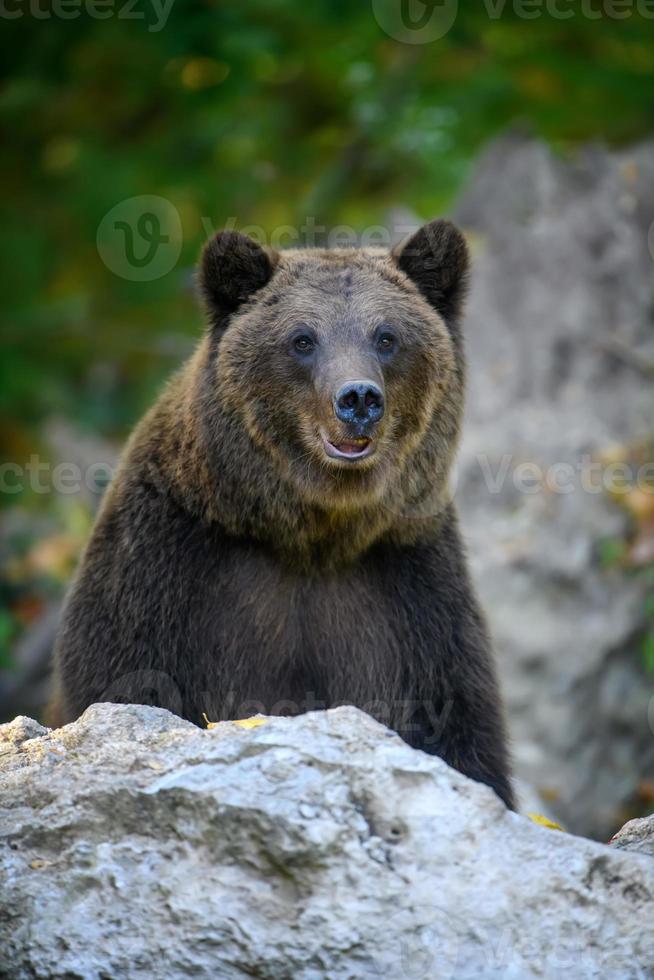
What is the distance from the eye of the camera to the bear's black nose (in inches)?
196

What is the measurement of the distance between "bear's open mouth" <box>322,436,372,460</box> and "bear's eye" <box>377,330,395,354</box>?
426 mm

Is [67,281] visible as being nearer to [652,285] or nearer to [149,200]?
[149,200]

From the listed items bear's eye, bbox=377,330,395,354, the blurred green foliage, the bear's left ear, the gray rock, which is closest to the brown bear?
bear's eye, bbox=377,330,395,354

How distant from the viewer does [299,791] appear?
345cm

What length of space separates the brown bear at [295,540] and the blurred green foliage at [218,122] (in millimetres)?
4426

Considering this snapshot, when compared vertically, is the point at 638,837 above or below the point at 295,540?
below

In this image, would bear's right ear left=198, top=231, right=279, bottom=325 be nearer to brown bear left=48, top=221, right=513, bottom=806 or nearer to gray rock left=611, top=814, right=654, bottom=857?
brown bear left=48, top=221, right=513, bottom=806

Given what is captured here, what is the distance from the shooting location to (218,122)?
10992 millimetres

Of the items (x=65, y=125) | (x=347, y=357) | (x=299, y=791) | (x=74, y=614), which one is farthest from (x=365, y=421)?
(x=65, y=125)

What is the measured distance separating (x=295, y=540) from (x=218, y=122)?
647 cm

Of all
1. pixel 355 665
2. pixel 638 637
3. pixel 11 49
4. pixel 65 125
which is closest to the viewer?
pixel 355 665

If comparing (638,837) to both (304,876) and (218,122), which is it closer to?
(304,876)

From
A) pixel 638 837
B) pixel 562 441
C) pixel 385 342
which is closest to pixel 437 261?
pixel 385 342

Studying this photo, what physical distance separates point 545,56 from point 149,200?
3359 mm
